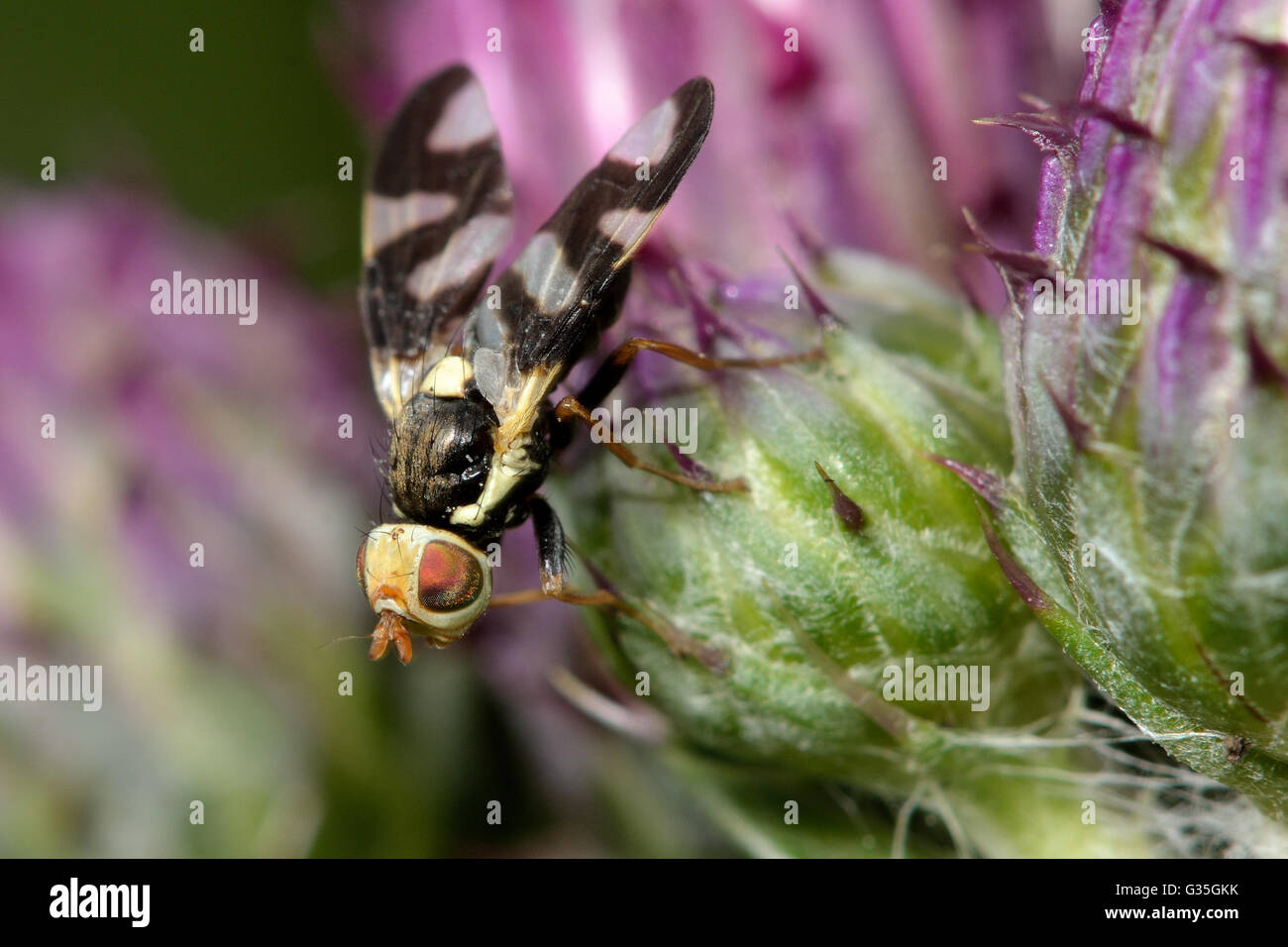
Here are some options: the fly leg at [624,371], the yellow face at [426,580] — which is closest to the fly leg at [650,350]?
the fly leg at [624,371]

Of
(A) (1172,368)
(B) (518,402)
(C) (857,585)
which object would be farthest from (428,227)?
(A) (1172,368)

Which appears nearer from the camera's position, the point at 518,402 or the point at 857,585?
the point at 857,585

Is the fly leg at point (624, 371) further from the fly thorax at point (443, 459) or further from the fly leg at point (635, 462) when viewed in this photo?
the fly thorax at point (443, 459)

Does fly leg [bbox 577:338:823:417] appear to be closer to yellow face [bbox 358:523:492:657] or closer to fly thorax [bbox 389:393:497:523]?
fly thorax [bbox 389:393:497:523]

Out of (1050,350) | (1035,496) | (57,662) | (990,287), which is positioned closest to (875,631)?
(1035,496)

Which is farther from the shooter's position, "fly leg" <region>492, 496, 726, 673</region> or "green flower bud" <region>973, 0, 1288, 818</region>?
"fly leg" <region>492, 496, 726, 673</region>

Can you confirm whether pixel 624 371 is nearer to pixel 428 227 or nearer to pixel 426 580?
pixel 426 580

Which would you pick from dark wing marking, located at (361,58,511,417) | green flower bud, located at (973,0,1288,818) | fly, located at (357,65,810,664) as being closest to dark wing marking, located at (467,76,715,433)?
fly, located at (357,65,810,664)
